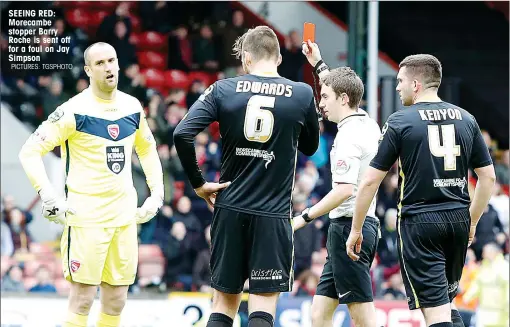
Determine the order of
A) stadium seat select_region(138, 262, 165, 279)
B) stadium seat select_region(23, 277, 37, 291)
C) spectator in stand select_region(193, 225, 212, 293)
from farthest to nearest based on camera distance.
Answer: stadium seat select_region(138, 262, 165, 279), spectator in stand select_region(193, 225, 212, 293), stadium seat select_region(23, 277, 37, 291)

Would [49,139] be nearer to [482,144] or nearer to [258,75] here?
[258,75]

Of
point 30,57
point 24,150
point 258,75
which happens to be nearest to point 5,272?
point 30,57

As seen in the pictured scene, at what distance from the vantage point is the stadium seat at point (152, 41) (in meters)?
18.8

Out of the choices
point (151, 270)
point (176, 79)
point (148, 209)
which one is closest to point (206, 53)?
point (176, 79)

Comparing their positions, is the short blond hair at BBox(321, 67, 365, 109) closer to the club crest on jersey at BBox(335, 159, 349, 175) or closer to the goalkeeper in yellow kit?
the club crest on jersey at BBox(335, 159, 349, 175)

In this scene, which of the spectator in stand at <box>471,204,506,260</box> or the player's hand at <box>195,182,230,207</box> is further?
A: the spectator in stand at <box>471,204,506,260</box>

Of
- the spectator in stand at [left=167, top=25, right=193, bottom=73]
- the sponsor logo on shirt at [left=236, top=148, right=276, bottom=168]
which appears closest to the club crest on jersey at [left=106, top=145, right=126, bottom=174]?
the sponsor logo on shirt at [left=236, top=148, right=276, bottom=168]

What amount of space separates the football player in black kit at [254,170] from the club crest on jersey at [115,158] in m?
1.16

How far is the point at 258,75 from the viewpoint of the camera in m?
7.03

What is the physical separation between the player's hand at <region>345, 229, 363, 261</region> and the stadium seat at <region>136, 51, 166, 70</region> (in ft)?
38.0

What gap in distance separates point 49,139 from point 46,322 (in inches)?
188

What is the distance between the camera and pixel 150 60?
734 inches

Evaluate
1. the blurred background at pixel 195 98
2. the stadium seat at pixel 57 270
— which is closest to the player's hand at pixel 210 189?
the blurred background at pixel 195 98

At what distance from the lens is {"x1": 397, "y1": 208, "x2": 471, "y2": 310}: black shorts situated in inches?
283
